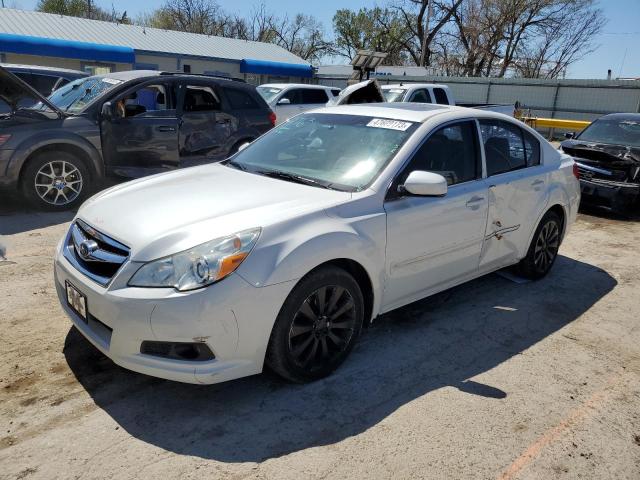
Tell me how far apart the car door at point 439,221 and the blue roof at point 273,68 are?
26.0 meters

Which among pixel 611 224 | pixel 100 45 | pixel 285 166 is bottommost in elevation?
pixel 611 224

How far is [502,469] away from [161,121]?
629 centimetres

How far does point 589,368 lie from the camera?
12.0 ft

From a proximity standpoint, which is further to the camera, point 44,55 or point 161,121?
point 44,55

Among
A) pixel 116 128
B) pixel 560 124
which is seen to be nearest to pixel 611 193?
pixel 116 128

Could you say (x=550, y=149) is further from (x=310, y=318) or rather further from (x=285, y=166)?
(x=310, y=318)

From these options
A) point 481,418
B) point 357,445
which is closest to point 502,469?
point 481,418

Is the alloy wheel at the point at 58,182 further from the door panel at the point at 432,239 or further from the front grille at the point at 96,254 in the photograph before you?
the door panel at the point at 432,239

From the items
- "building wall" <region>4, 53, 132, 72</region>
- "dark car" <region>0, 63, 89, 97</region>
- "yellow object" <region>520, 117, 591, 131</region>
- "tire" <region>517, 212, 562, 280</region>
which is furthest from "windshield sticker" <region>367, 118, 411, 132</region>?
"building wall" <region>4, 53, 132, 72</region>

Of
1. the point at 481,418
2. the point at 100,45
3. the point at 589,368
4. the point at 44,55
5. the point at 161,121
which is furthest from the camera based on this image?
the point at 100,45

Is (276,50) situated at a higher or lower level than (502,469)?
higher

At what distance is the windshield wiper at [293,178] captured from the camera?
11.4ft

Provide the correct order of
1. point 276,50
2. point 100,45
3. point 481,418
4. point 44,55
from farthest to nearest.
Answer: point 276,50, point 100,45, point 44,55, point 481,418

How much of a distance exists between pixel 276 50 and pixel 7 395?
3204 cm
